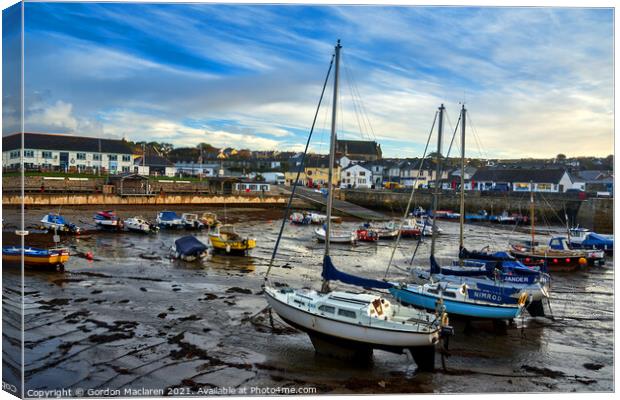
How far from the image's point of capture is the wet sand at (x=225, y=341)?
10.7 m

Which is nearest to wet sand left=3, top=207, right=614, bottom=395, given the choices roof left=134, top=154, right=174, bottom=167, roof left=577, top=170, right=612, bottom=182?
roof left=577, top=170, right=612, bottom=182

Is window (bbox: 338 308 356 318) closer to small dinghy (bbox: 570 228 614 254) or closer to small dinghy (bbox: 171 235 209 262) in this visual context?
small dinghy (bbox: 171 235 209 262)

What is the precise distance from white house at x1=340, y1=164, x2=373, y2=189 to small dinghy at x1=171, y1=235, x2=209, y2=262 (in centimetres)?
4825

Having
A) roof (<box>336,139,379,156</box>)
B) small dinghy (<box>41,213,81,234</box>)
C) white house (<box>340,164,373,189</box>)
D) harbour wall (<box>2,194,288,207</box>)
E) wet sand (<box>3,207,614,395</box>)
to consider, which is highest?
roof (<box>336,139,379,156</box>)

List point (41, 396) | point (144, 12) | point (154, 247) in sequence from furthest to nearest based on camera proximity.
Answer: point (154, 247) < point (144, 12) < point (41, 396)

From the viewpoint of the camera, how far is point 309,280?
20.4 meters

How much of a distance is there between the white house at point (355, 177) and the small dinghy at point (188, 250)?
48.2 metres

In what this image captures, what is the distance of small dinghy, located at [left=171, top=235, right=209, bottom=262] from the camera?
23.2m

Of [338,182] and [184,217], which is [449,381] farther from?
[338,182]

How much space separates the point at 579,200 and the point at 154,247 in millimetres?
33062

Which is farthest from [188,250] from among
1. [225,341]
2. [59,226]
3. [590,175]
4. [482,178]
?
[482,178]

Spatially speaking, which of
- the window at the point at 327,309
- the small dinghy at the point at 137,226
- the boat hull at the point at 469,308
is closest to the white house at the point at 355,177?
the small dinghy at the point at 137,226

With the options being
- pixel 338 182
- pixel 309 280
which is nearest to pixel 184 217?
pixel 309 280

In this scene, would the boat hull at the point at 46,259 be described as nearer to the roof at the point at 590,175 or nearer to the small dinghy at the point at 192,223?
the small dinghy at the point at 192,223
